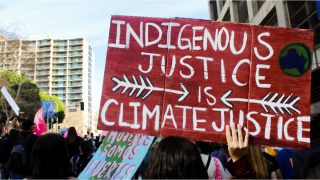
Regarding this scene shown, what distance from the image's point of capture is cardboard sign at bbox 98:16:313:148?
213 cm

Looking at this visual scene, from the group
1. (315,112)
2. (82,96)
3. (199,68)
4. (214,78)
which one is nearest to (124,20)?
(199,68)

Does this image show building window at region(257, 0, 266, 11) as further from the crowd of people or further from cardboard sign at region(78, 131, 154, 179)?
cardboard sign at region(78, 131, 154, 179)

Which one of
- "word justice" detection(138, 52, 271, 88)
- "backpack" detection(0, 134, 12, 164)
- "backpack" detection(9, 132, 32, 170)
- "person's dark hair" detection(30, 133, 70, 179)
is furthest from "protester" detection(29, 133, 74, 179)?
"backpack" detection(0, 134, 12, 164)

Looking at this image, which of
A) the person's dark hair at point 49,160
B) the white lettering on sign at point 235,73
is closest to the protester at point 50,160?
the person's dark hair at point 49,160

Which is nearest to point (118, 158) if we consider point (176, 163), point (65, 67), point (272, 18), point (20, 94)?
point (176, 163)

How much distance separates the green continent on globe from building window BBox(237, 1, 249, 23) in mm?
14867

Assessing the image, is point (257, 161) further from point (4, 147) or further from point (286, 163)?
point (4, 147)

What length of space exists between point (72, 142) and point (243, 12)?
48.6ft

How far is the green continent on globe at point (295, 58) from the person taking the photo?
7.19 feet

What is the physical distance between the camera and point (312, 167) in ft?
6.05

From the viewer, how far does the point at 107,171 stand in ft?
11.9

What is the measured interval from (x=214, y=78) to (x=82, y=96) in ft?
279

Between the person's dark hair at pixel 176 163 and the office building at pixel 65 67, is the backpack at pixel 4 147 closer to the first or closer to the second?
the person's dark hair at pixel 176 163

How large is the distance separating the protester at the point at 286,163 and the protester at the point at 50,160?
2919mm
